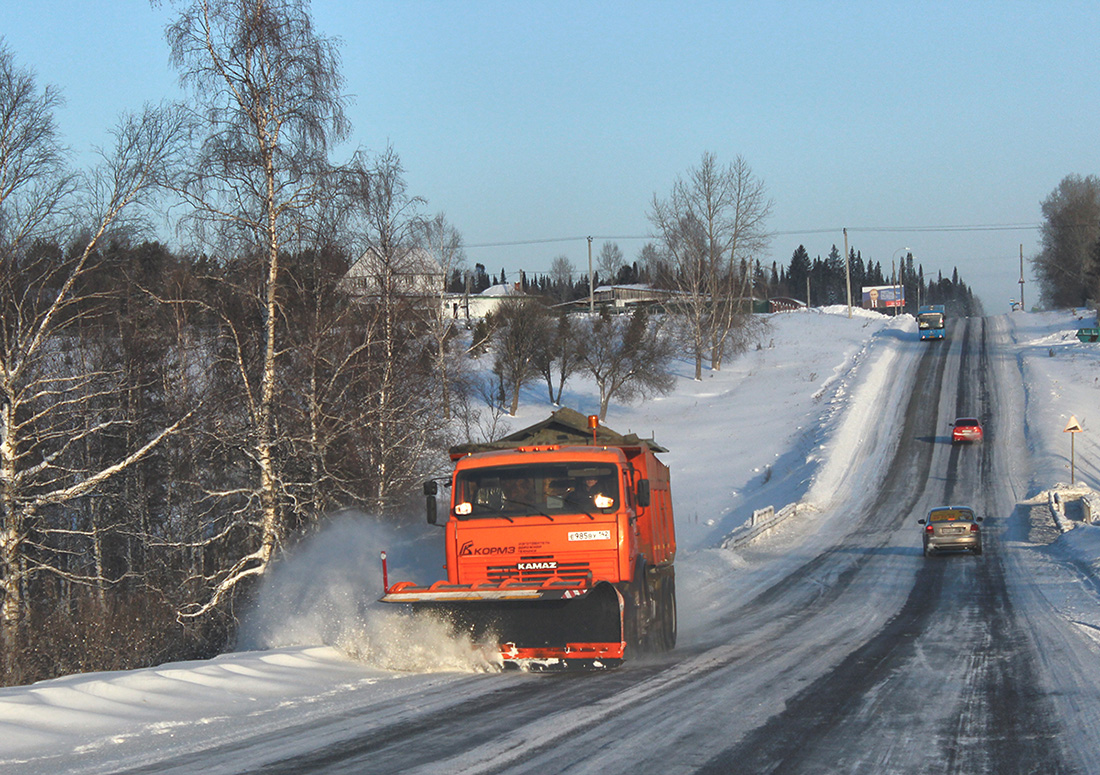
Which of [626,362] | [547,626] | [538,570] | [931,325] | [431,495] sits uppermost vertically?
[931,325]

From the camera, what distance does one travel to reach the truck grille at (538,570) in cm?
1091

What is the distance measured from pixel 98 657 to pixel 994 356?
211 ft

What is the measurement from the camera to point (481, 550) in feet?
37.1

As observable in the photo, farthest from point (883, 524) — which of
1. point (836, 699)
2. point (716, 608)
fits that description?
point (836, 699)

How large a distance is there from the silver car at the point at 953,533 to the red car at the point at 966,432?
20994mm

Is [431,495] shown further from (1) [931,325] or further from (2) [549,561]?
(1) [931,325]

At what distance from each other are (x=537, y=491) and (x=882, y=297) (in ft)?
432

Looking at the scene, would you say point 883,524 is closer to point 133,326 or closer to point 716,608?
point 716,608

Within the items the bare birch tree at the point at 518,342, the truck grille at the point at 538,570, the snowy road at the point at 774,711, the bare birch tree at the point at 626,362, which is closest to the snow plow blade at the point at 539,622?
the snowy road at the point at 774,711

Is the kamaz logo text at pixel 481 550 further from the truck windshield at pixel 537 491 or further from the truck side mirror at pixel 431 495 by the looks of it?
the truck side mirror at pixel 431 495

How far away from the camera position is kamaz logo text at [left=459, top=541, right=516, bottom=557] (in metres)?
11.2

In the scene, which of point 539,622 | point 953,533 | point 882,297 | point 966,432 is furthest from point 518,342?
point 882,297

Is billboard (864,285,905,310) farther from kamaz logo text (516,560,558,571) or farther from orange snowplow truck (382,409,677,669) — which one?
kamaz logo text (516,560,558,571)

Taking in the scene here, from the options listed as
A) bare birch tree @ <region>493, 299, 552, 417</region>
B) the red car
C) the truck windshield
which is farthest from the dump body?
→ the truck windshield
